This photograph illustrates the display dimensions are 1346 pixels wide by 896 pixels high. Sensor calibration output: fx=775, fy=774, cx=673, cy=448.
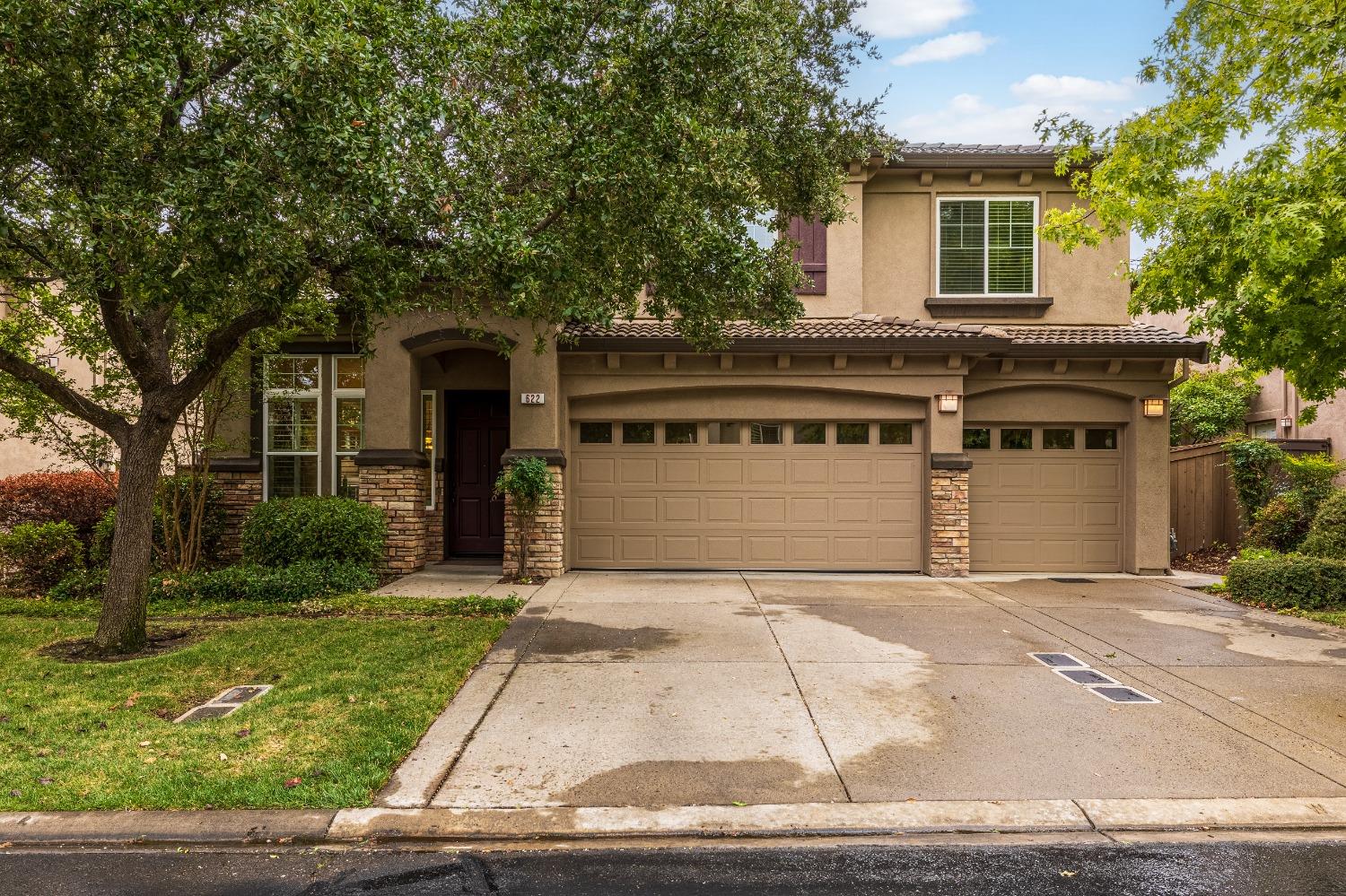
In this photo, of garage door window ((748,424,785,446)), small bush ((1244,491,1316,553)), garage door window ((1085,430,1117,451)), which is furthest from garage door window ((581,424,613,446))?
small bush ((1244,491,1316,553))

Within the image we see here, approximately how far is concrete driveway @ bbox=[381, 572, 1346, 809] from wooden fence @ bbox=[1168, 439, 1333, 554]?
580 cm

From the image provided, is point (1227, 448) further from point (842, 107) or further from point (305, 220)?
point (305, 220)

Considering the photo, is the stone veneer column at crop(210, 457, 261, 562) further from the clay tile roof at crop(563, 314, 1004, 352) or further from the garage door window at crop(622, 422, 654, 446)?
the garage door window at crop(622, 422, 654, 446)

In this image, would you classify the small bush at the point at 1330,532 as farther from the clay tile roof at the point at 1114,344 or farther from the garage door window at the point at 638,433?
the garage door window at the point at 638,433

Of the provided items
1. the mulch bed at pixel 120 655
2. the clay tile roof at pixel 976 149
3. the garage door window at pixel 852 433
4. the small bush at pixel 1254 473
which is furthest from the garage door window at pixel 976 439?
the mulch bed at pixel 120 655

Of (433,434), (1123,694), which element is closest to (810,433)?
(433,434)

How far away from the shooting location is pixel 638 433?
11.8 meters

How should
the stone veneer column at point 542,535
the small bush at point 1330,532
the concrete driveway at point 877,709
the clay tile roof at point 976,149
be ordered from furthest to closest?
1. the clay tile roof at point 976,149
2. the stone veneer column at point 542,535
3. the small bush at point 1330,532
4. the concrete driveway at point 877,709

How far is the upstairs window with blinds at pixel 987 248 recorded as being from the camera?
12.7m

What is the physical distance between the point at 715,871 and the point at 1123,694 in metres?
3.99

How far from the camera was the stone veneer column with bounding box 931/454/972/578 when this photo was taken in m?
11.3

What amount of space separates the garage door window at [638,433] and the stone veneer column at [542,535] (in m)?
1.25

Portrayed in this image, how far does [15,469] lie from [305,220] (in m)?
12.7

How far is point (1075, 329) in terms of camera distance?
1225cm
